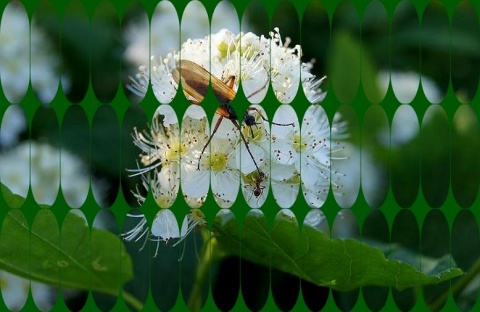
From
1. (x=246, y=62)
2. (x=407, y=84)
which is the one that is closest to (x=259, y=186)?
(x=246, y=62)

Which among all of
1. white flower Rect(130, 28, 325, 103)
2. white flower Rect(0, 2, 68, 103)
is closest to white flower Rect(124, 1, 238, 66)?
white flower Rect(0, 2, 68, 103)

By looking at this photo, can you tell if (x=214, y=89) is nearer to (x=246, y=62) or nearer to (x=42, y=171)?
(x=246, y=62)

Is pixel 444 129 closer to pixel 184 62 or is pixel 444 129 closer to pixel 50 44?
pixel 184 62

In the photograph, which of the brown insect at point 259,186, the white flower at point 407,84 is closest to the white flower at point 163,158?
the brown insect at point 259,186

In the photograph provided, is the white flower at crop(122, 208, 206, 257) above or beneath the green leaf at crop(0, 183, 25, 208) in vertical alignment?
beneath

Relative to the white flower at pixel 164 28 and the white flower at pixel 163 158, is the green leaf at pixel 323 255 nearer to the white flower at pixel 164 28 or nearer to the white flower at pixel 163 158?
the white flower at pixel 163 158

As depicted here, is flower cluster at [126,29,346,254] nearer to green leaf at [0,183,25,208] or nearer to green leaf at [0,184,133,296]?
green leaf at [0,184,133,296]
